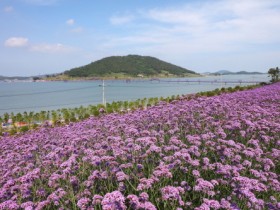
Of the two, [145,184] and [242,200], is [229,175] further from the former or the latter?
[145,184]

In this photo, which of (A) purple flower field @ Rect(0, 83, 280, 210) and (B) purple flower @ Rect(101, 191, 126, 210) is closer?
(B) purple flower @ Rect(101, 191, 126, 210)

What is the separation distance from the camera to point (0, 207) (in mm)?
3584

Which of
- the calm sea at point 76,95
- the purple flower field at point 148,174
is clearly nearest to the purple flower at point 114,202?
the purple flower field at point 148,174

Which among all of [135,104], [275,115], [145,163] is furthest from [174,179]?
[135,104]

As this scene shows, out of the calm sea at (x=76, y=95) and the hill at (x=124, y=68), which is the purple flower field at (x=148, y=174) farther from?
the hill at (x=124, y=68)


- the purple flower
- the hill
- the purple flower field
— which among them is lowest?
the purple flower field

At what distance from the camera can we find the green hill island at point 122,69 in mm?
164050

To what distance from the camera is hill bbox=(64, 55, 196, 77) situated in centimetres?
16604

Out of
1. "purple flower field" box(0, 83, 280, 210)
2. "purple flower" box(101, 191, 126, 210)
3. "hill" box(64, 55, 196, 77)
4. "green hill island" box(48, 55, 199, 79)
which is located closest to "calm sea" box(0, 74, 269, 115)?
"purple flower field" box(0, 83, 280, 210)

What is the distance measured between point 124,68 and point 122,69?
1.88m

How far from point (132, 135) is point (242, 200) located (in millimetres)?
2591

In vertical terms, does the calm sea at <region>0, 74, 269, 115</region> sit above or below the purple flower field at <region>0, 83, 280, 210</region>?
below

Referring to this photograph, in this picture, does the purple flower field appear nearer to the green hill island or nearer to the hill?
the green hill island

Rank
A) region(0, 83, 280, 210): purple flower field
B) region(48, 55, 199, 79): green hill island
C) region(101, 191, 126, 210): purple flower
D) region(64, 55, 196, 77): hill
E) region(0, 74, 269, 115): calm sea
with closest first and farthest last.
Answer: region(101, 191, 126, 210): purple flower
region(0, 83, 280, 210): purple flower field
region(0, 74, 269, 115): calm sea
region(48, 55, 199, 79): green hill island
region(64, 55, 196, 77): hill
